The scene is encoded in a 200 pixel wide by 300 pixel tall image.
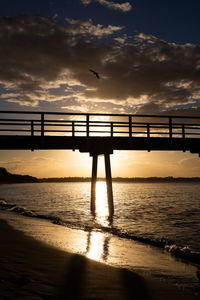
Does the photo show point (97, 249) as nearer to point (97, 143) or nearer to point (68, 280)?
point (68, 280)

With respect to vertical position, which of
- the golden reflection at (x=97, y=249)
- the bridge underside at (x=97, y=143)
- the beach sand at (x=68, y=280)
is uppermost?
the bridge underside at (x=97, y=143)

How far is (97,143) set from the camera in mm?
16984

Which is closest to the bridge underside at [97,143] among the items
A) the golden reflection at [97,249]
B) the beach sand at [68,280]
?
the golden reflection at [97,249]

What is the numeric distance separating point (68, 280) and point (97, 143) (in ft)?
40.0

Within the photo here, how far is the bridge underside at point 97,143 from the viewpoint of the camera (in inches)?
629

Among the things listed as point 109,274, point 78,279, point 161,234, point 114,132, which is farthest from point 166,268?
point 114,132

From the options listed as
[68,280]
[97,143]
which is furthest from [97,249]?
[97,143]

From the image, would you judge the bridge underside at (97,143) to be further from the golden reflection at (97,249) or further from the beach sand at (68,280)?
the beach sand at (68,280)

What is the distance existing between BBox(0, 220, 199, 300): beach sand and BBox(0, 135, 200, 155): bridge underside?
9568 millimetres

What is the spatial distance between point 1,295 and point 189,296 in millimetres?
3099

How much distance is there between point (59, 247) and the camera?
845 cm

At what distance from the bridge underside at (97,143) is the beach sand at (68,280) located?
957 cm

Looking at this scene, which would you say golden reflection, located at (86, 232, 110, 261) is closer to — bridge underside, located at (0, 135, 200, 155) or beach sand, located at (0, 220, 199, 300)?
beach sand, located at (0, 220, 199, 300)

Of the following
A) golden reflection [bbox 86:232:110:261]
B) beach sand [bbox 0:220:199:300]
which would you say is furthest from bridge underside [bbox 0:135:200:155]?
beach sand [bbox 0:220:199:300]
